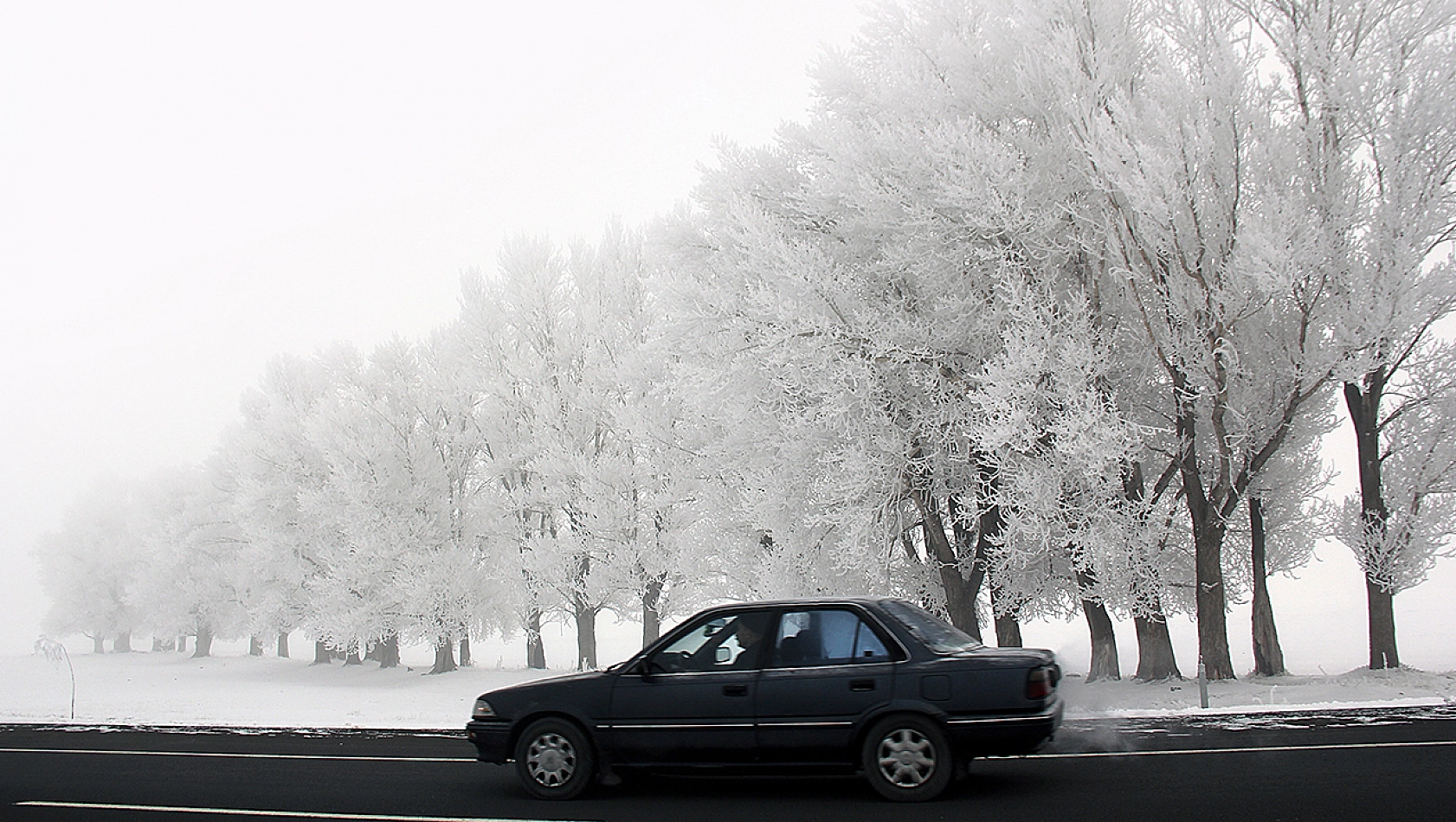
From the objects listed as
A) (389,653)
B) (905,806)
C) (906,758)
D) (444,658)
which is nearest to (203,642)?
(389,653)

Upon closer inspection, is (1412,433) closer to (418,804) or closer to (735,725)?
(735,725)

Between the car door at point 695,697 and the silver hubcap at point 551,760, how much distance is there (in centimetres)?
40

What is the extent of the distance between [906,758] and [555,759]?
2.83 meters

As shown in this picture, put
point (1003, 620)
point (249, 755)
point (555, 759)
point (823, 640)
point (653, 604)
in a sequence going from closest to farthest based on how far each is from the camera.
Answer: point (823, 640) < point (555, 759) < point (249, 755) < point (1003, 620) < point (653, 604)

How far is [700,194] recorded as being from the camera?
22.0 metres

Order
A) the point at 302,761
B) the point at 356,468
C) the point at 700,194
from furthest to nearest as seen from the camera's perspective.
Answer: the point at 356,468
the point at 700,194
the point at 302,761

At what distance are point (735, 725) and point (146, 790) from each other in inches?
225

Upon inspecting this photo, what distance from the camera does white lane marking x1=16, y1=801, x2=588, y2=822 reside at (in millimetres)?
7430

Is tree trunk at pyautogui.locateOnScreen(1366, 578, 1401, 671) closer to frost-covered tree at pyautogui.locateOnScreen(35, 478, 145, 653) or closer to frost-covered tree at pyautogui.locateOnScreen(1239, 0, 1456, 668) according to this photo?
frost-covered tree at pyautogui.locateOnScreen(1239, 0, 1456, 668)

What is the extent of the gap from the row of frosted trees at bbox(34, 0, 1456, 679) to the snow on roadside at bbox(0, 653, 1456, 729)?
4.94 ft

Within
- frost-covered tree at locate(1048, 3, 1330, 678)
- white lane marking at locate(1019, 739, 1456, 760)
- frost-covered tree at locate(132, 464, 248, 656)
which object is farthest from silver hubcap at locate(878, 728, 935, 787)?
frost-covered tree at locate(132, 464, 248, 656)

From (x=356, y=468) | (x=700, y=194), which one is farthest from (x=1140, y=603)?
(x=356, y=468)

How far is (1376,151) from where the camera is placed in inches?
650

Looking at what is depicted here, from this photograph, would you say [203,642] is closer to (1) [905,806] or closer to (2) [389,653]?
(2) [389,653]
